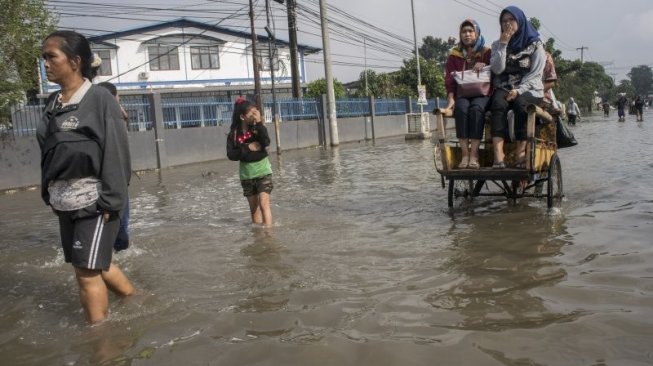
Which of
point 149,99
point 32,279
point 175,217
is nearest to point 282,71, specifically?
point 149,99

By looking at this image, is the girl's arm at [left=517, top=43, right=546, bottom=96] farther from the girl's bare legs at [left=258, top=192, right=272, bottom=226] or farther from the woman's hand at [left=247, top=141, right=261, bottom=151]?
the girl's bare legs at [left=258, top=192, right=272, bottom=226]

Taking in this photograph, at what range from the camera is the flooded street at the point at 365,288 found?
115 inches

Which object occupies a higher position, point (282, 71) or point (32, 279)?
point (282, 71)

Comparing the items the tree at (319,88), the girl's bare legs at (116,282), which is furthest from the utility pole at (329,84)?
the girl's bare legs at (116,282)

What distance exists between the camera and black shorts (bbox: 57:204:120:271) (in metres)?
3.16

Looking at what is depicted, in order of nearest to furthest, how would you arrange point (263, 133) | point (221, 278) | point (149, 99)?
1. point (221, 278)
2. point (263, 133)
3. point (149, 99)

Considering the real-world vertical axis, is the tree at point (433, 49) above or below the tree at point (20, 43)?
above

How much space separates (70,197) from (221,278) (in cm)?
157

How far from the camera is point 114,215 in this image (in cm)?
330

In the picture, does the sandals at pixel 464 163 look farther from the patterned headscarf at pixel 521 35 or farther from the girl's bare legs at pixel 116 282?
the girl's bare legs at pixel 116 282

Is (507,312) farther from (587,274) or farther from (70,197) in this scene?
(70,197)

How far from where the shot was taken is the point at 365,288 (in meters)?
3.90

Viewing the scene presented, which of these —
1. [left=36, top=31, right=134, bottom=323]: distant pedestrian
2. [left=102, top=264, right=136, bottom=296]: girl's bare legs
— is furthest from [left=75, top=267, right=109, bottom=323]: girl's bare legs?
[left=102, top=264, right=136, bottom=296]: girl's bare legs

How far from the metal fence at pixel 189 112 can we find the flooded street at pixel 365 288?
7949mm
